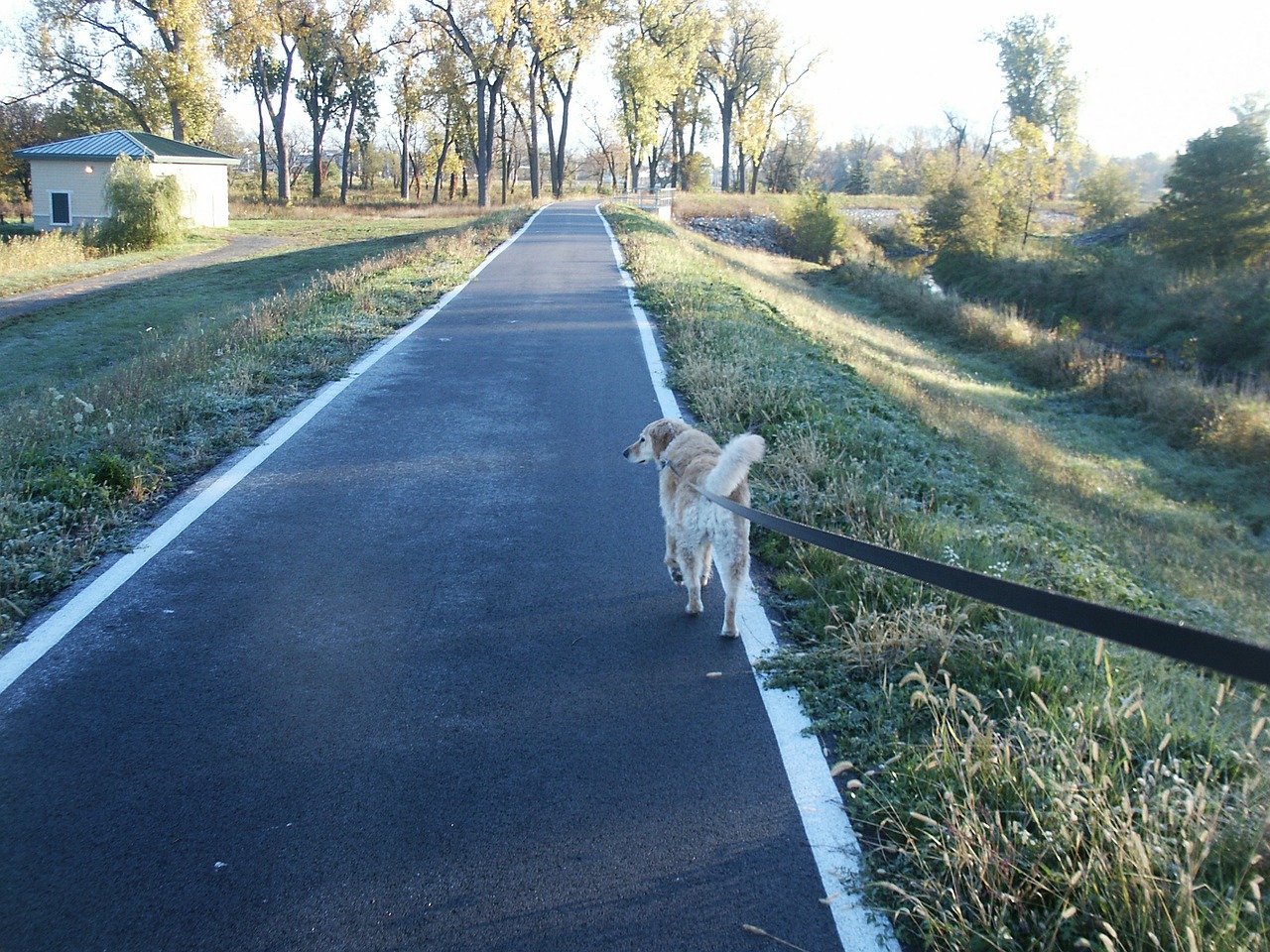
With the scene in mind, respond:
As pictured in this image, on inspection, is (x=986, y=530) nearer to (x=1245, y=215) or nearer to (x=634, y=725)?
(x=634, y=725)

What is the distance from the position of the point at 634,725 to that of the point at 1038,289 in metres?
38.3

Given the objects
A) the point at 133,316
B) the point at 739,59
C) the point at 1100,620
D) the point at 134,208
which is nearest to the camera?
the point at 1100,620

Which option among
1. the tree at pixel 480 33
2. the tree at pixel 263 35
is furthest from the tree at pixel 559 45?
the tree at pixel 263 35

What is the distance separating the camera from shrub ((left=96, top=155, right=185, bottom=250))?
3806 centimetres

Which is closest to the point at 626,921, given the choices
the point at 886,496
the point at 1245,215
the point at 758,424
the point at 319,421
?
the point at 886,496

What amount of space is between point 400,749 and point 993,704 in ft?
8.19

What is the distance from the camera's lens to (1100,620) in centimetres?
212

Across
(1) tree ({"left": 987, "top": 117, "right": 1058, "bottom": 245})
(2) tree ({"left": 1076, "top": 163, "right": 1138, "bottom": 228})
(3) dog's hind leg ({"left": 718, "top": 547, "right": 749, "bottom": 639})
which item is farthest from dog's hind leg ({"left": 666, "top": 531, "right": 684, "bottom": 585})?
(2) tree ({"left": 1076, "top": 163, "right": 1138, "bottom": 228})

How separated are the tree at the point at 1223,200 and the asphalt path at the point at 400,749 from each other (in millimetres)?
33280

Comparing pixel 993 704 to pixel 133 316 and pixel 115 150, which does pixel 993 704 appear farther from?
pixel 115 150

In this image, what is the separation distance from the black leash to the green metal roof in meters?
47.1

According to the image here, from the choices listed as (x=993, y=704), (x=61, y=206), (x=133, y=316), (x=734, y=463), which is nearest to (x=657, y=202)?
(x=61, y=206)

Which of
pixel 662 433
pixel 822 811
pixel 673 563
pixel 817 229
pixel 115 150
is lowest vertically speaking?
pixel 822 811

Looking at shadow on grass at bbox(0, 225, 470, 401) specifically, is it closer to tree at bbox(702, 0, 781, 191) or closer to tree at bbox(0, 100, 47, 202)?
tree at bbox(0, 100, 47, 202)
